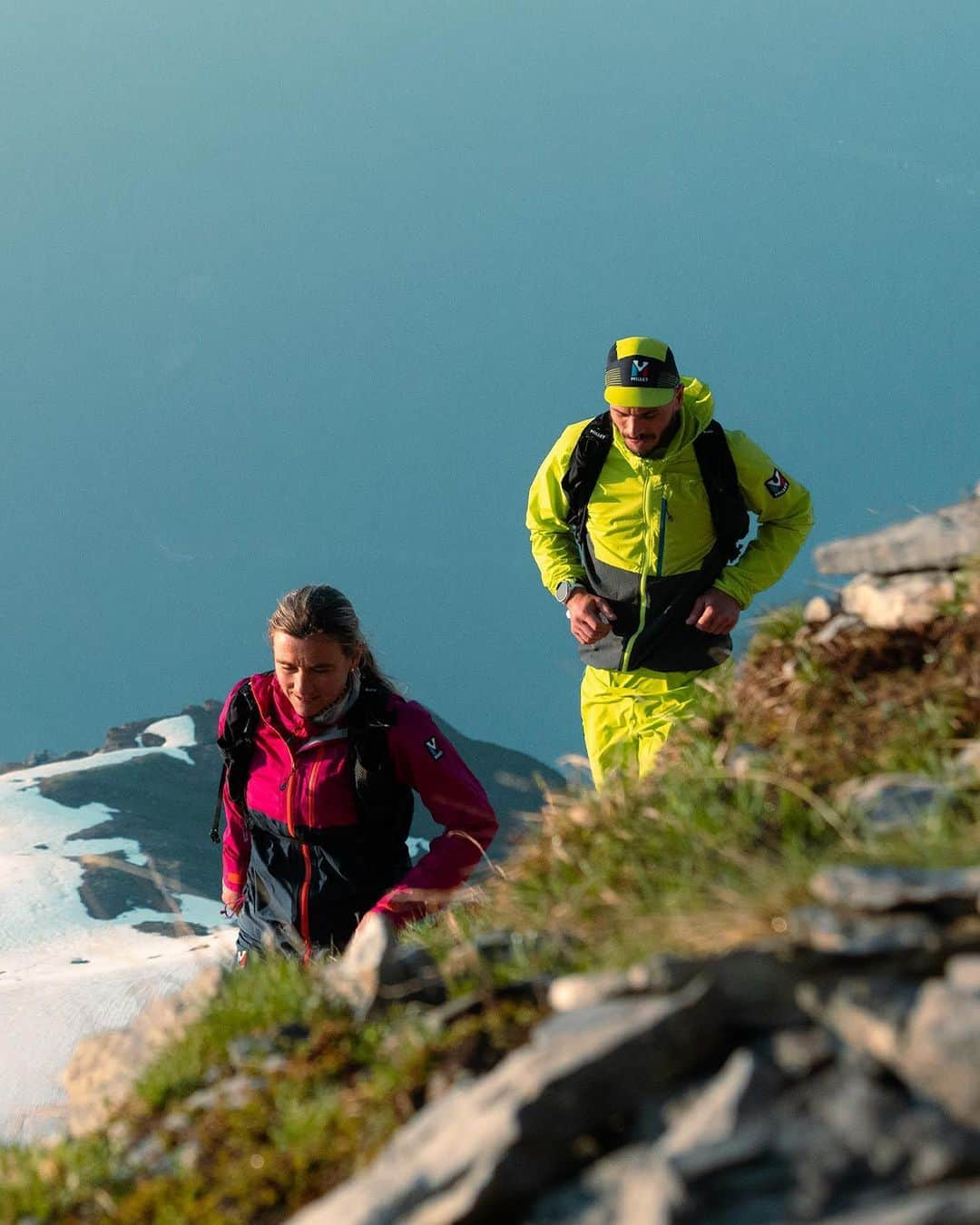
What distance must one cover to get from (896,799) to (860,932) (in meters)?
1.32

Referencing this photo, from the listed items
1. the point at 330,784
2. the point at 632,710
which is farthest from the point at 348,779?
the point at 632,710

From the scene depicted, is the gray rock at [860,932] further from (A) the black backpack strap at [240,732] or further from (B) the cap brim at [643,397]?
(B) the cap brim at [643,397]

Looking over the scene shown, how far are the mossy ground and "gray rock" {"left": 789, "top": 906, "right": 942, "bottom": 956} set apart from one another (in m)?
0.20

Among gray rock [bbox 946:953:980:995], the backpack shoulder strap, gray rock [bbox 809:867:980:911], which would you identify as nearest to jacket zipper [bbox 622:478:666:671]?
the backpack shoulder strap

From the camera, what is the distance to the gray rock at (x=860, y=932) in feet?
12.0

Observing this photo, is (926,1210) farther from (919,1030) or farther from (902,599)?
(902,599)

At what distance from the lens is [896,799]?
496 cm

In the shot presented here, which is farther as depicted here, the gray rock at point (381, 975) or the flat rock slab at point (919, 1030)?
the gray rock at point (381, 975)

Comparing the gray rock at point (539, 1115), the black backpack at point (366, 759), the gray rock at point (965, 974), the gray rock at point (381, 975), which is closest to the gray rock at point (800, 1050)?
the gray rock at point (539, 1115)

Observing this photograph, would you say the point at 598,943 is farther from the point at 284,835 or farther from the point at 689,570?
the point at 689,570

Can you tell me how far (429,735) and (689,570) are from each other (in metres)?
2.84

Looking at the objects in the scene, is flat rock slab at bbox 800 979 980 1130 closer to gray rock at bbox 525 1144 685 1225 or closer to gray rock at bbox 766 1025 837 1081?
gray rock at bbox 766 1025 837 1081

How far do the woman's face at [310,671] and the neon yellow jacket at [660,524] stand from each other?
8.50 feet

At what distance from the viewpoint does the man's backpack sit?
9672 mm
